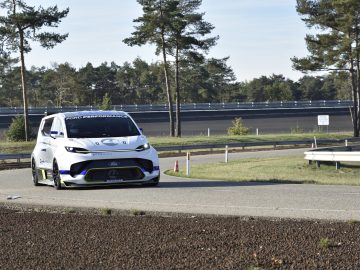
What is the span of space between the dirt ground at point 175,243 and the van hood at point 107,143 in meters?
3.96

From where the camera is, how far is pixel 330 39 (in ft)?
201

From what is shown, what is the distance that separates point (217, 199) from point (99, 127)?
369 cm

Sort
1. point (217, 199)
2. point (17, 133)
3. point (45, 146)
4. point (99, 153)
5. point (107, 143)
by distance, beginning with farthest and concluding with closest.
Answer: point (17, 133) < point (45, 146) < point (107, 143) < point (99, 153) < point (217, 199)

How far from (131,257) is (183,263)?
0.67 m

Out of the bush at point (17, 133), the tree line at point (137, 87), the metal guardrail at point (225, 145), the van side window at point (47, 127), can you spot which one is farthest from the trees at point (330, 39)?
the tree line at point (137, 87)

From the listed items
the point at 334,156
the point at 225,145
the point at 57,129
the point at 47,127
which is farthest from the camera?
the point at 225,145

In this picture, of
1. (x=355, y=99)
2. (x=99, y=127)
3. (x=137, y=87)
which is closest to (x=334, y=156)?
(x=99, y=127)

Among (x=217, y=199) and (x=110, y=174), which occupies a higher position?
(x=110, y=174)

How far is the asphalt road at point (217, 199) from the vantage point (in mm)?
11537

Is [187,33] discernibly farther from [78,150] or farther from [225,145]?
[78,150]

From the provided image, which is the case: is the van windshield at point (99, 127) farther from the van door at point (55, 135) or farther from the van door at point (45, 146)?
the van door at point (45, 146)

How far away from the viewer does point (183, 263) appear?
7098 mm

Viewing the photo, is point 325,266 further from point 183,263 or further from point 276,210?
point 276,210

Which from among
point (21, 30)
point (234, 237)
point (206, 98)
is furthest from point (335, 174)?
point (206, 98)
